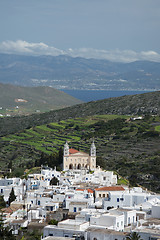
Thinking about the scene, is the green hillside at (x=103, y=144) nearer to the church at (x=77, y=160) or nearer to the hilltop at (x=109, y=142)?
the hilltop at (x=109, y=142)

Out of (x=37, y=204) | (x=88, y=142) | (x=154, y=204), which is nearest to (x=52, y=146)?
(x=88, y=142)

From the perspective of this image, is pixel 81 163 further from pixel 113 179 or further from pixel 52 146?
pixel 52 146

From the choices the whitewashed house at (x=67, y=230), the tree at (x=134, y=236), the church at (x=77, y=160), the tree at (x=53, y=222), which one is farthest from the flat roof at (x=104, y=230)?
the church at (x=77, y=160)

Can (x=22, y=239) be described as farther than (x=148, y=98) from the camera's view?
No

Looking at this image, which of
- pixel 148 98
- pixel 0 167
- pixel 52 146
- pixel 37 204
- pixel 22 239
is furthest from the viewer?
pixel 148 98

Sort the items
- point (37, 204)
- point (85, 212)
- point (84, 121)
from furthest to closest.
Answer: point (84, 121), point (37, 204), point (85, 212)

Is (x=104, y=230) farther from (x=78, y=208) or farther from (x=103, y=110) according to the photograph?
(x=103, y=110)

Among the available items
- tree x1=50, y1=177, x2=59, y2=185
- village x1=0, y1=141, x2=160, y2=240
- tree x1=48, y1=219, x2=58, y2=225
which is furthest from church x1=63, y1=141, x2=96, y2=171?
tree x1=48, y1=219, x2=58, y2=225

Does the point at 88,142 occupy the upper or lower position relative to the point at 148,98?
lower
